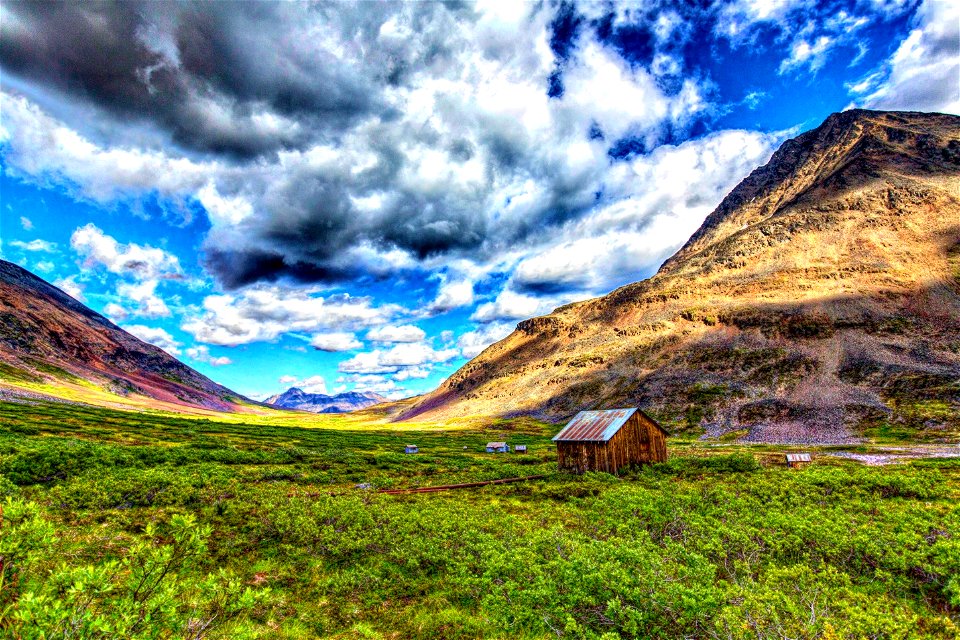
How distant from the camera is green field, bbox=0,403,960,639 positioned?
6578 mm

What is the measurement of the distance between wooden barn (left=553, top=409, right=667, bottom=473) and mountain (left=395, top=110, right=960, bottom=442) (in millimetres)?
58786

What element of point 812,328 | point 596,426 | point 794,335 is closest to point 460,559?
point 596,426

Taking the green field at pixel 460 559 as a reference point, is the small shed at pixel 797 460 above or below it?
below

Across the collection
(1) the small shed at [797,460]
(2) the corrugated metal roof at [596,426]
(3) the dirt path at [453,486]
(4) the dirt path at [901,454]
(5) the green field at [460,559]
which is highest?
(2) the corrugated metal roof at [596,426]

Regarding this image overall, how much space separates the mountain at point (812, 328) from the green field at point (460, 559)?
255 ft

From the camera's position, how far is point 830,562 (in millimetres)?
14047

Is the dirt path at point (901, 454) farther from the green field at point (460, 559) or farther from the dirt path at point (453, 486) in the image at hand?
the dirt path at point (453, 486)

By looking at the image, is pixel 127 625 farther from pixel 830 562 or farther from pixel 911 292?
pixel 911 292

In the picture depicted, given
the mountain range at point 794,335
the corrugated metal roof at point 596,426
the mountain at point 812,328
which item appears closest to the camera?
the corrugated metal roof at point 596,426

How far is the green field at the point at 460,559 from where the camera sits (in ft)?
21.6

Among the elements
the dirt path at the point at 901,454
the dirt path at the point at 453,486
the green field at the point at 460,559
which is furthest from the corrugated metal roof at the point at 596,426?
the dirt path at the point at 901,454

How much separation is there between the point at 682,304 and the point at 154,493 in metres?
176

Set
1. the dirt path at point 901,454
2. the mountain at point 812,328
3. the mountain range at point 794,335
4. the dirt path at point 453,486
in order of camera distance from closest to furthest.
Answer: the dirt path at point 453,486 < the dirt path at point 901,454 < the mountain at point 812,328 < the mountain range at point 794,335

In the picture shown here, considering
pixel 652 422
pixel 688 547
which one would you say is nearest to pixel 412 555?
pixel 688 547
